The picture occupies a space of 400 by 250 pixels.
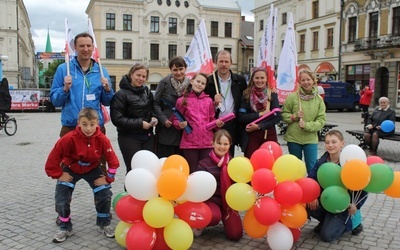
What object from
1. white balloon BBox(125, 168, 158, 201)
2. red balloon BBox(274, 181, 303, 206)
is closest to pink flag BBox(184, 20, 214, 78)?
red balloon BBox(274, 181, 303, 206)

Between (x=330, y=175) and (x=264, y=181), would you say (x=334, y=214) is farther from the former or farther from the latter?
(x=264, y=181)

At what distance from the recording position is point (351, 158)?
4.16m

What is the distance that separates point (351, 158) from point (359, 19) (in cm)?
3194

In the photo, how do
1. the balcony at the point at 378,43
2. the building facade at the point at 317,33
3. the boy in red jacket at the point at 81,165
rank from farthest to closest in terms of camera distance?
1. the building facade at the point at 317,33
2. the balcony at the point at 378,43
3. the boy in red jacket at the point at 81,165

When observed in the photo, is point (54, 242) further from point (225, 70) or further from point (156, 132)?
point (225, 70)

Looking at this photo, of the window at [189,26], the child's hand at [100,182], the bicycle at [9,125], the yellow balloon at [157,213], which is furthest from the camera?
the window at [189,26]

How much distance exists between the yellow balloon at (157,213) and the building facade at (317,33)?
1252 inches

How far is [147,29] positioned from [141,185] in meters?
47.7

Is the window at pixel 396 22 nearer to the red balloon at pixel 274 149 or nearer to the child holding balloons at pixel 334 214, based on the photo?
the child holding balloons at pixel 334 214

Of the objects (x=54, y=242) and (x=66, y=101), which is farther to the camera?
(x=66, y=101)

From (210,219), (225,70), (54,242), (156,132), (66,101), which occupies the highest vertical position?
(225,70)

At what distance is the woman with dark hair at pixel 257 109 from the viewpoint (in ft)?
16.4

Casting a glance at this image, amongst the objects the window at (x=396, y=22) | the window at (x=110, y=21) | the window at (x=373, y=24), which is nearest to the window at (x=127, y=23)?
the window at (x=110, y=21)

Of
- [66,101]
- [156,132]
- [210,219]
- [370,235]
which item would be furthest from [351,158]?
[66,101]
